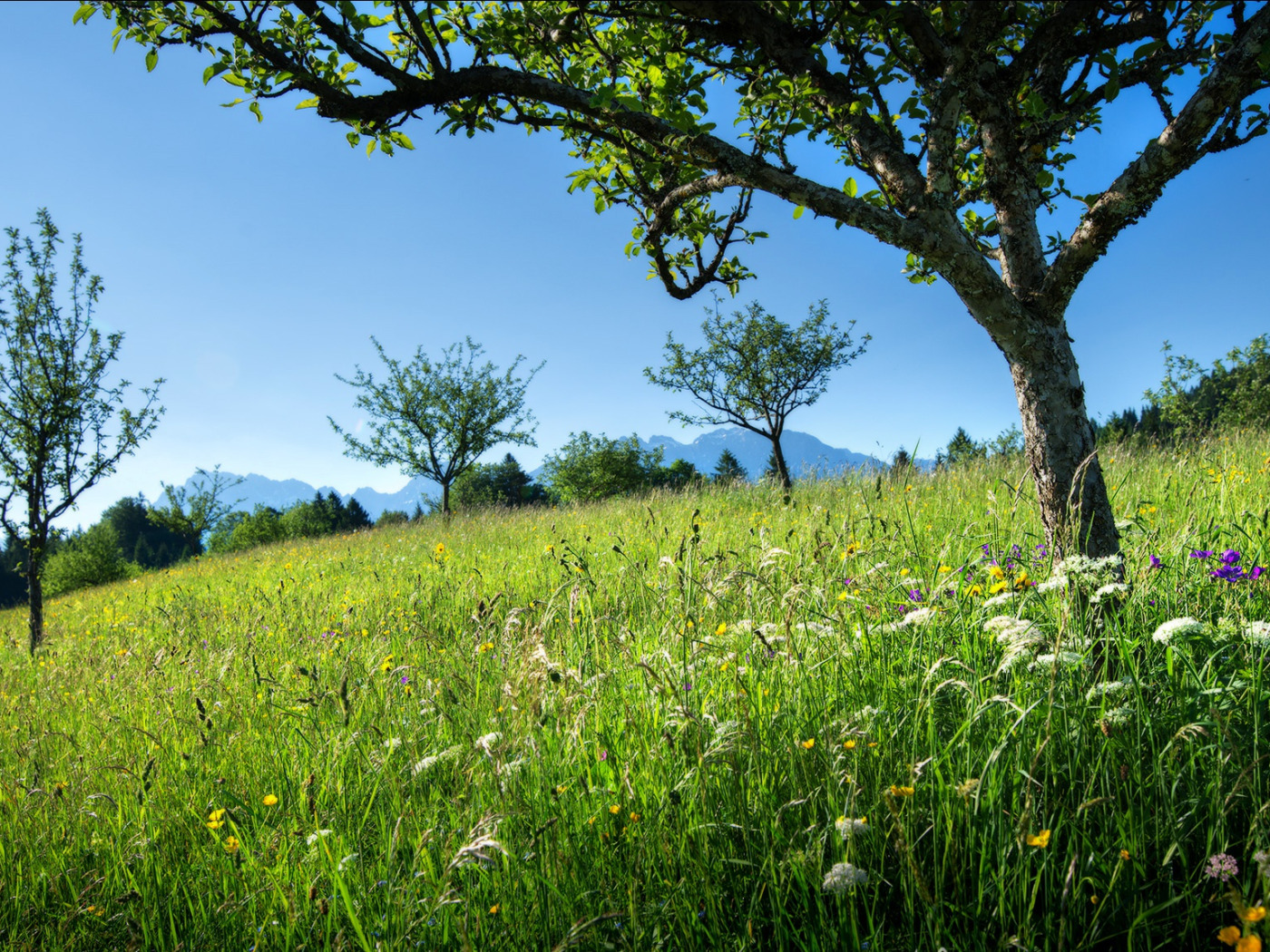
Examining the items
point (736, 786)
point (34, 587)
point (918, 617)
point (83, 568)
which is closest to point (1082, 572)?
point (918, 617)

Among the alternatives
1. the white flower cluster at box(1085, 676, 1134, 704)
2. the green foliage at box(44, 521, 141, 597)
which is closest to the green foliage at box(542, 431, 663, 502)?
the green foliage at box(44, 521, 141, 597)

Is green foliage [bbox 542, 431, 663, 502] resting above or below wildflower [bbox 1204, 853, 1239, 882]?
above

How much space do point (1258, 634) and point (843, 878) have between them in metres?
1.70

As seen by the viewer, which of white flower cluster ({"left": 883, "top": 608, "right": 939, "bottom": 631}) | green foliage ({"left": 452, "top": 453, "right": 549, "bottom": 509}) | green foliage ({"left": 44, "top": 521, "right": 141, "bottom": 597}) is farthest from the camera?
green foliage ({"left": 452, "top": 453, "right": 549, "bottom": 509})

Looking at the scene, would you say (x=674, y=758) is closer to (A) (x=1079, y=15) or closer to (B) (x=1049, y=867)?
(B) (x=1049, y=867)

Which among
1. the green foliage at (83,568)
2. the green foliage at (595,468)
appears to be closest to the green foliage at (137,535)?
the green foliage at (83,568)

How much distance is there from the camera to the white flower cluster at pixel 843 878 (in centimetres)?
135

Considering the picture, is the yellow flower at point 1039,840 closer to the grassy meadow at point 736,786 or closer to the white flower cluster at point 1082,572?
the grassy meadow at point 736,786

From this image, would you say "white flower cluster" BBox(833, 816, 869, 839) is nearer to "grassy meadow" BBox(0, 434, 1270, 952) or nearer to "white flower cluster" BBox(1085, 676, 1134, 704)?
"grassy meadow" BBox(0, 434, 1270, 952)

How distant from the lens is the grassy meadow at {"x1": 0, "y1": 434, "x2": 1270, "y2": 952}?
1.49 meters

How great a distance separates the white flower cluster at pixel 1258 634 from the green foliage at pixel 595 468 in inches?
1959

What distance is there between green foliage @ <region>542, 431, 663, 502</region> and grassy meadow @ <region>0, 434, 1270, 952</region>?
48.6m

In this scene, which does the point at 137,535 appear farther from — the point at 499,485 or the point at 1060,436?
the point at 1060,436

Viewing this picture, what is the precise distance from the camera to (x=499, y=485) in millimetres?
80188
